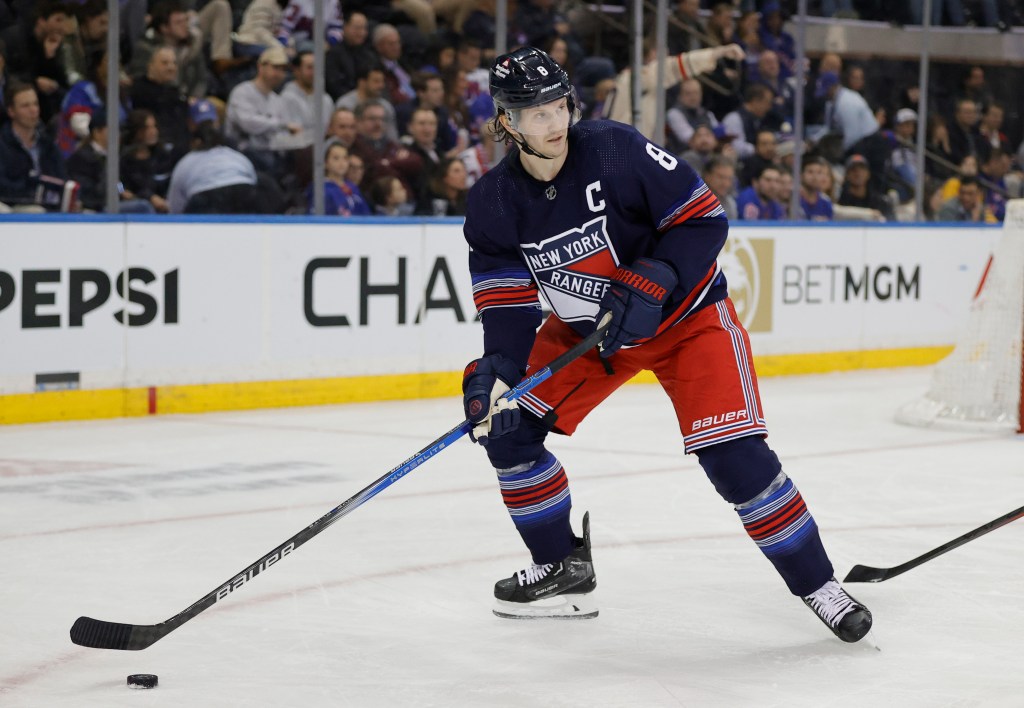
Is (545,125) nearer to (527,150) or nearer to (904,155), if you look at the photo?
(527,150)

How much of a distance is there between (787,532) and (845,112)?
6545 millimetres

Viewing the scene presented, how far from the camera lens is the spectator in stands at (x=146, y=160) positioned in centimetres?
600

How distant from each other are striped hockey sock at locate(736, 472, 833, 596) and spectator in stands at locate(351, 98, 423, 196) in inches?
168

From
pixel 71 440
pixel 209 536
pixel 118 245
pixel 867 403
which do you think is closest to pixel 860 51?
pixel 867 403

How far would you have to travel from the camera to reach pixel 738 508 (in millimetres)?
2750

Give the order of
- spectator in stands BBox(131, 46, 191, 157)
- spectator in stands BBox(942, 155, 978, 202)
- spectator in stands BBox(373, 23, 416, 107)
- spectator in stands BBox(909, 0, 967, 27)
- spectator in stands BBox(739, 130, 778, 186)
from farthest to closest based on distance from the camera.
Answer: spectator in stands BBox(942, 155, 978, 202) < spectator in stands BBox(909, 0, 967, 27) < spectator in stands BBox(739, 130, 778, 186) < spectator in stands BBox(373, 23, 416, 107) < spectator in stands BBox(131, 46, 191, 157)

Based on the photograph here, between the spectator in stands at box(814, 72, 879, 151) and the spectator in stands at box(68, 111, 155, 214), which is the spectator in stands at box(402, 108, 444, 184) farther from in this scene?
the spectator in stands at box(814, 72, 879, 151)

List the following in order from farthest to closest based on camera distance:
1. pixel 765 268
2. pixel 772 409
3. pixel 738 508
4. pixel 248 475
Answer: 1. pixel 765 268
2. pixel 772 409
3. pixel 248 475
4. pixel 738 508

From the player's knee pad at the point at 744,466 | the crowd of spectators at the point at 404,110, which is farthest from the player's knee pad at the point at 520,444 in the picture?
the crowd of spectators at the point at 404,110

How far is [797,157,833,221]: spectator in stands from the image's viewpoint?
8.27m

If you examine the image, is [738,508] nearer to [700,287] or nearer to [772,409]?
[700,287]

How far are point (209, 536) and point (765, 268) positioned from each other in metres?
4.78

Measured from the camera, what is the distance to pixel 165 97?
20.1ft

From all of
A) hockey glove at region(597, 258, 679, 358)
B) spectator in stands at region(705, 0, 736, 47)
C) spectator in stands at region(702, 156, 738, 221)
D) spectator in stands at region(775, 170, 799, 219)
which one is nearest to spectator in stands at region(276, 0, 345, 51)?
spectator in stands at region(702, 156, 738, 221)
